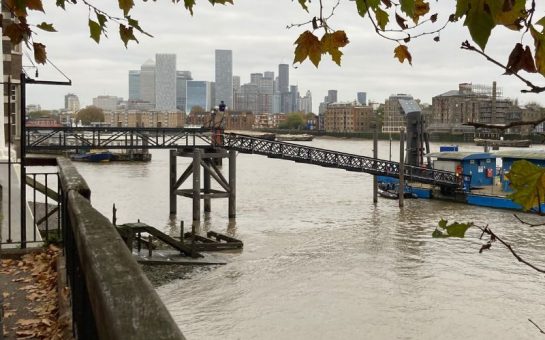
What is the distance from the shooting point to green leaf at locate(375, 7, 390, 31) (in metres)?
2.93

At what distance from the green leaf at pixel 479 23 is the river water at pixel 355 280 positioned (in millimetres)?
14377

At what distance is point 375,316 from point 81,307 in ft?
49.6

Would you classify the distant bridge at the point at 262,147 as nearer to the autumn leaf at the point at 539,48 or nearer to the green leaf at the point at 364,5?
the green leaf at the point at 364,5

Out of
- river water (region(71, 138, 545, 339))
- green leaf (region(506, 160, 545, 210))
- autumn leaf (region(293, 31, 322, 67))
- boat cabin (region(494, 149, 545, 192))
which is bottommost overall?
river water (region(71, 138, 545, 339))

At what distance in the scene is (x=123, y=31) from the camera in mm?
3850

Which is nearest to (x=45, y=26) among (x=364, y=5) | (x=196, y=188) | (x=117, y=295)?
(x=364, y=5)

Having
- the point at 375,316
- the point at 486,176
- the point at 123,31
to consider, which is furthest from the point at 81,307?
the point at 486,176

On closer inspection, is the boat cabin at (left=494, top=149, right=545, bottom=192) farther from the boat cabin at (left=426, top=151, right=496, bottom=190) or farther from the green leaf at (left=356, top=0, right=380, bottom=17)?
the green leaf at (left=356, top=0, right=380, bottom=17)

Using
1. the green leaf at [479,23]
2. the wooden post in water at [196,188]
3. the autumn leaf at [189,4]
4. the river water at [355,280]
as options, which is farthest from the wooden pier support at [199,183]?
the green leaf at [479,23]

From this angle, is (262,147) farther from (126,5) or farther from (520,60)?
(520,60)

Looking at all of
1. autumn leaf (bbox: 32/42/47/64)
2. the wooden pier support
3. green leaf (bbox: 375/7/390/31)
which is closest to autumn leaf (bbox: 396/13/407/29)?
green leaf (bbox: 375/7/390/31)

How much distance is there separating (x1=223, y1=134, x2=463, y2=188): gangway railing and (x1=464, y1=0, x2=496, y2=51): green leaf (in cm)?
3764

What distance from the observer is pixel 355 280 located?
69.1 feet

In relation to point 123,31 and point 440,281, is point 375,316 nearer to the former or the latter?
point 440,281
